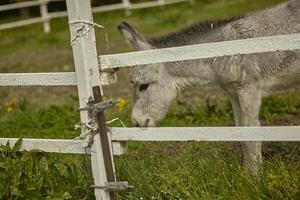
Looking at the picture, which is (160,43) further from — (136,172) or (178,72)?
(136,172)

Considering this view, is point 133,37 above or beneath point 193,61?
above

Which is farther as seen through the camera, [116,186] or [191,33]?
[191,33]

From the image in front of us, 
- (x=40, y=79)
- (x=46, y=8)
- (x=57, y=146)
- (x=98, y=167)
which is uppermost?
(x=46, y=8)

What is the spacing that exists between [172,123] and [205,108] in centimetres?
62

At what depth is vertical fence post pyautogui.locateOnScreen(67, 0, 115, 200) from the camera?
470 cm

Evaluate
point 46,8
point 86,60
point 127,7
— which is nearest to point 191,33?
point 86,60

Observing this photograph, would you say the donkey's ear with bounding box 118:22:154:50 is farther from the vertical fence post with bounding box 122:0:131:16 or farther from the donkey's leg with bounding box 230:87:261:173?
→ the vertical fence post with bounding box 122:0:131:16

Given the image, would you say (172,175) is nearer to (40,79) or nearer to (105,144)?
(105,144)

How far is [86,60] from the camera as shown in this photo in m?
4.71

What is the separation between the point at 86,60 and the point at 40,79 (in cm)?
60

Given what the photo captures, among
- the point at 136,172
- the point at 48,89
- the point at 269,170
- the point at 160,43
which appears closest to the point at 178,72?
the point at 160,43

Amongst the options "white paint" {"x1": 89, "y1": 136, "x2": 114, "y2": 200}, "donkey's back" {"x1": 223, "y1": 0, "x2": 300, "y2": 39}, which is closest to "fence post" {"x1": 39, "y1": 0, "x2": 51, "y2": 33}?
"donkey's back" {"x1": 223, "y1": 0, "x2": 300, "y2": 39}

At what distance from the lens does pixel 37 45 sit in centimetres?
1792

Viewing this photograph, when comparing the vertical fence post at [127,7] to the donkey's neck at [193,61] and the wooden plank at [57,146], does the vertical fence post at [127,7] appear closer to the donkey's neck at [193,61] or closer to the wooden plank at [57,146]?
the donkey's neck at [193,61]
